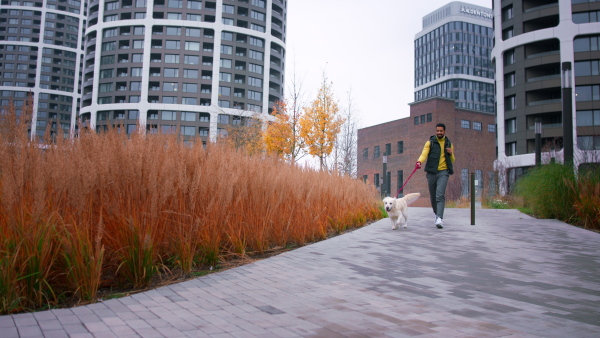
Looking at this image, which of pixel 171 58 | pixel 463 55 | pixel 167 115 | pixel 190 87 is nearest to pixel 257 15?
pixel 171 58

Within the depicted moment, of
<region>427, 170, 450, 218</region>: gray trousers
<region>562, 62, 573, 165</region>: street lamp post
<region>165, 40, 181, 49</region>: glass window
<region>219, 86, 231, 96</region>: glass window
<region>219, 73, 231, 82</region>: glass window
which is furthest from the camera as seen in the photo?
<region>219, 73, 231, 82</region>: glass window

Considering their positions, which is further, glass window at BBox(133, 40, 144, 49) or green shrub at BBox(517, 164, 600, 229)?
glass window at BBox(133, 40, 144, 49)

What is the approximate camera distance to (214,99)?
66.8 meters

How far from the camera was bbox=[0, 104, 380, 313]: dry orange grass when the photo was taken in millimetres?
3441

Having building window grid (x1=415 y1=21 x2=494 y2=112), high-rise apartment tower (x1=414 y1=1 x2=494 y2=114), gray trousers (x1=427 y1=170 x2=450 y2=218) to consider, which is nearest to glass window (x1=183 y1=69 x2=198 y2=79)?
gray trousers (x1=427 y1=170 x2=450 y2=218)

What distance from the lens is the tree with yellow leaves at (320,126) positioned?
80.7ft

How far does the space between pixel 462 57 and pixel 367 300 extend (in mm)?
113380

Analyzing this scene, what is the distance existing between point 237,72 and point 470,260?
220 ft

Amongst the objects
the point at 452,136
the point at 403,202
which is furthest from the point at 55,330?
the point at 452,136

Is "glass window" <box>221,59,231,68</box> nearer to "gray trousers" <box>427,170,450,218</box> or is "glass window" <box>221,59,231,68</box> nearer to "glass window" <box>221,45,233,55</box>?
"glass window" <box>221,45,233,55</box>

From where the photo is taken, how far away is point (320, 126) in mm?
24719

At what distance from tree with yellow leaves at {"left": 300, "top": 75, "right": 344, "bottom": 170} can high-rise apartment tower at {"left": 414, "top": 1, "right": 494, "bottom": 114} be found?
85935 mm

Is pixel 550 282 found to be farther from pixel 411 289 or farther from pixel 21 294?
pixel 21 294

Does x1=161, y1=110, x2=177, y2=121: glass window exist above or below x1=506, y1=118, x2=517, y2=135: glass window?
above
